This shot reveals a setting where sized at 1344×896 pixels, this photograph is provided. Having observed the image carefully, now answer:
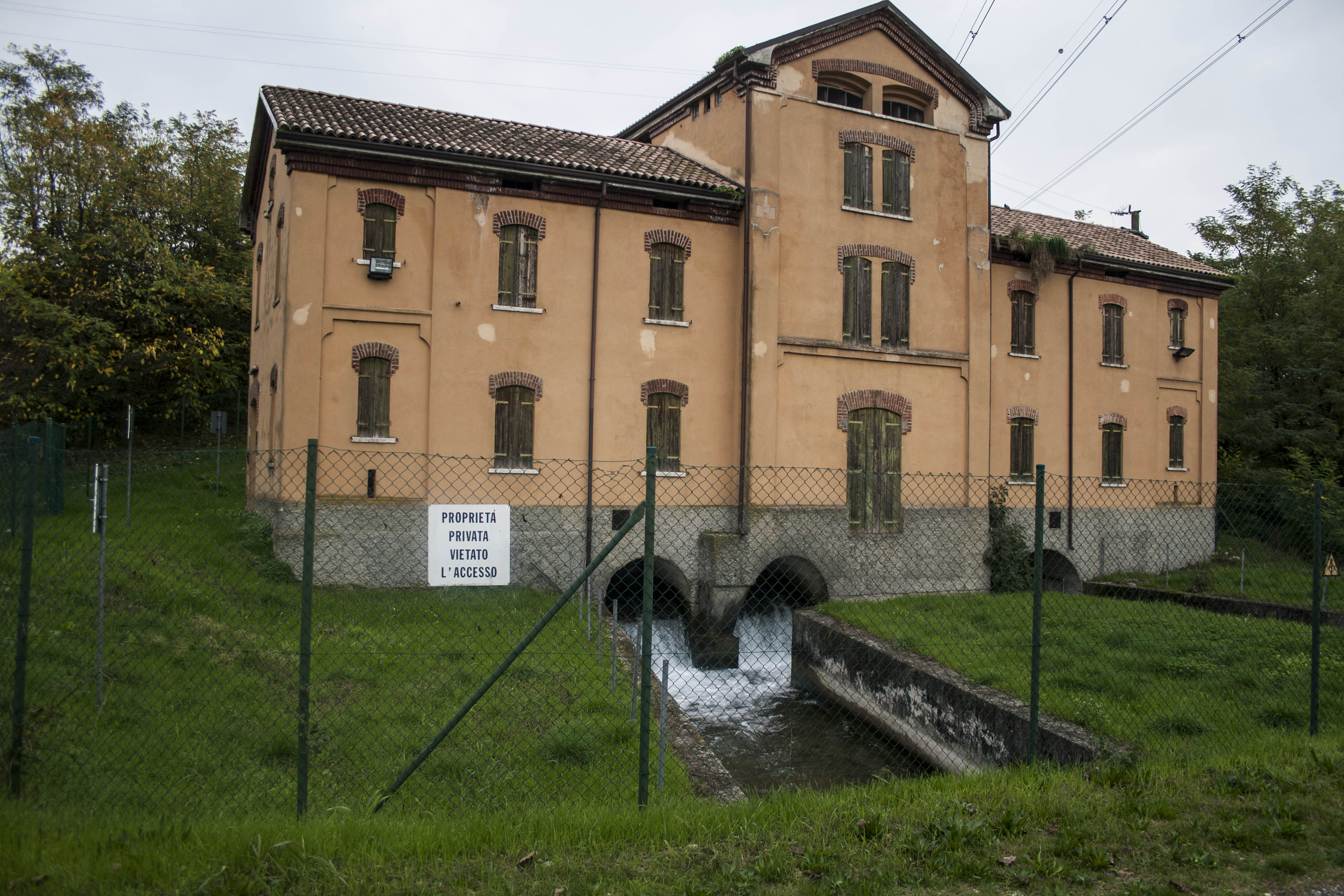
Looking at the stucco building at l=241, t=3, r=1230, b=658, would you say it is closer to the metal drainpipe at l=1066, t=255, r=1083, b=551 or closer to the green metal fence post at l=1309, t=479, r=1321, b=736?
the metal drainpipe at l=1066, t=255, r=1083, b=551

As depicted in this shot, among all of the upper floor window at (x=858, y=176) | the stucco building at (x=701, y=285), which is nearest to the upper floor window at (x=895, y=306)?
the stucco building at (x=701, y=285)

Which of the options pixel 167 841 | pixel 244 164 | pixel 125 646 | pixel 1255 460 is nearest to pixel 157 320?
pixel 244 164

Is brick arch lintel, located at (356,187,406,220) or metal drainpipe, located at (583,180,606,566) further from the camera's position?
metal drainpipe, located at (583,180,606,566)

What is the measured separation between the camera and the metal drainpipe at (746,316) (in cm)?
1920

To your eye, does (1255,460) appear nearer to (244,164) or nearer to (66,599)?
(66,599)

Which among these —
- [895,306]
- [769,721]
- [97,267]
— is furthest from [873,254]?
[97,267]

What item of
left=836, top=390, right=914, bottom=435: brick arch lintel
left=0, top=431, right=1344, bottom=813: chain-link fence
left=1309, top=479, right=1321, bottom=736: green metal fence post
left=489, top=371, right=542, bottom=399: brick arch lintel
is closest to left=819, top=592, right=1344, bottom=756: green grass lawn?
left=0, top=431, right=1344, bottom=813: chain-link fence

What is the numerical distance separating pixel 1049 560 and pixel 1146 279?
868 cm

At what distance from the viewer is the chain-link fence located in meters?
7.17

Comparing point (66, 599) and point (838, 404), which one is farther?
point (838, 404)

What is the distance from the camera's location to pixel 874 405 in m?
20.6

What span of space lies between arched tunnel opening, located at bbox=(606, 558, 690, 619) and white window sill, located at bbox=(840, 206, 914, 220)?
9101mm

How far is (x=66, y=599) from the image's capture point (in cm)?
1005

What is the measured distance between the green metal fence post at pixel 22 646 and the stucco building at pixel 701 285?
38.4ft
